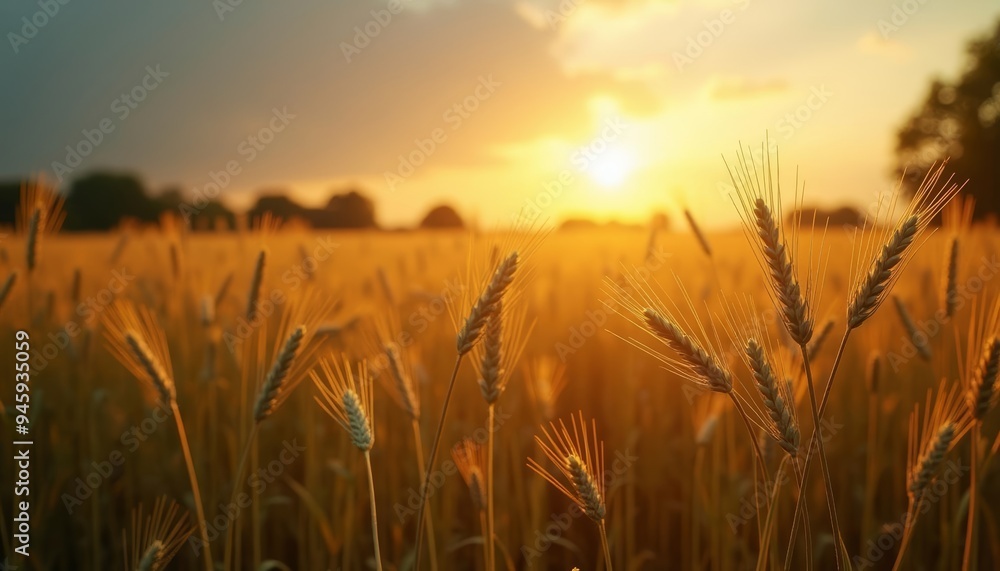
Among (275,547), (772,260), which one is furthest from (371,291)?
(772,260)

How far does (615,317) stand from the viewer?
225 inches

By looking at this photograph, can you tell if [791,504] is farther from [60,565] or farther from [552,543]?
[60,565]

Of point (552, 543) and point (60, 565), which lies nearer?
point (60, 565)

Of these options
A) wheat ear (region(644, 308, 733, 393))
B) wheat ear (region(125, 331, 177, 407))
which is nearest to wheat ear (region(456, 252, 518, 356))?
wheat ear (region(644, 308, 733, 393))

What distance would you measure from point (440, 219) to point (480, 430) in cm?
2680

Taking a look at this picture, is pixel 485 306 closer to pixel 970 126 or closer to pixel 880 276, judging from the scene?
pixel 880 276

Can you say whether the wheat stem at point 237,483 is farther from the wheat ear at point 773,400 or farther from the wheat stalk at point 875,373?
the wheat stalk at point 875,373

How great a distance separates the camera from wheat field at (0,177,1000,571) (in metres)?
1.33

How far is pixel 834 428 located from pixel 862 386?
98 cm

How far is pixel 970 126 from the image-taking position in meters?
29.0

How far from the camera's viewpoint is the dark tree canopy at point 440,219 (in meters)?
27.4

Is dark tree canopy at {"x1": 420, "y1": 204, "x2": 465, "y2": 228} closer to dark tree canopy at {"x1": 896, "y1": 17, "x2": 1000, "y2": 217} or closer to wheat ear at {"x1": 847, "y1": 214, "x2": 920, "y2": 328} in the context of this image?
dark tree canopy at {"x1": 896, "y1": 17, "x2": 1000, "y2": 217}

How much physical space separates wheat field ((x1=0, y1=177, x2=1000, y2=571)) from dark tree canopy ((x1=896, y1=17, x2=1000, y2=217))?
94.9 ft

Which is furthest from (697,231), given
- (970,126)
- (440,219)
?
(970,126)
